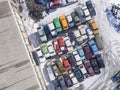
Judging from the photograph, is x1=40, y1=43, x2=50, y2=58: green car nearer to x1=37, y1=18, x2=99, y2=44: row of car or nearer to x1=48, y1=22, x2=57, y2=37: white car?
x1=37, y1=18, x2=99, y2=44: row of car


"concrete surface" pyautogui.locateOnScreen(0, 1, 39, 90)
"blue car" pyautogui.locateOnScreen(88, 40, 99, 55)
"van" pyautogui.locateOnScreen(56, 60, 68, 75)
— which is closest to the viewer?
"concrete surface" pyautogui.locateOnScreen(0, 1, 39, 90)

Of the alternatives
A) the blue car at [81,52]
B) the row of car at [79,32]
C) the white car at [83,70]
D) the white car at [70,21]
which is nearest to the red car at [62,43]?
the row of car at [79,32]

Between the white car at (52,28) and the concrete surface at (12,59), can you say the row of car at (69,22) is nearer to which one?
the white car at (52,28)

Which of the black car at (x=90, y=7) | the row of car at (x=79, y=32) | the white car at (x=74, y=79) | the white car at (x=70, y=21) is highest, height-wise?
the black car at (x=90, y=7)

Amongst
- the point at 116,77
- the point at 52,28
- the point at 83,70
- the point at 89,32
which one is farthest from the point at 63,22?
the point at 116,77

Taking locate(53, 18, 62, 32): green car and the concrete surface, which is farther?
locate(53, 18, 62, 32): green car

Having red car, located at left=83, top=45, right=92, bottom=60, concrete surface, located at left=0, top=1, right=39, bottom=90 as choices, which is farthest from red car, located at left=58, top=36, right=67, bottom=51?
concrete surface, located at left=0, top=1, right=39, bottom=90
